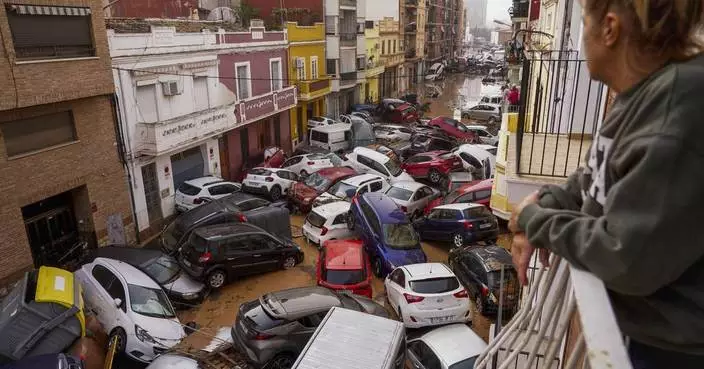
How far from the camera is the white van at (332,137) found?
2620 centimetres

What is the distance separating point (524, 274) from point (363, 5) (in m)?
37.1

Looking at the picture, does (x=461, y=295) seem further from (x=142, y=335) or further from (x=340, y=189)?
(x=340, y=189)

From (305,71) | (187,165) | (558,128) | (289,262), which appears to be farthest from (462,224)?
(305,71)

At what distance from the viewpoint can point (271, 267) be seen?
13430mm

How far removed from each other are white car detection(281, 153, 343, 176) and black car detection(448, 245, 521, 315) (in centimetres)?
982

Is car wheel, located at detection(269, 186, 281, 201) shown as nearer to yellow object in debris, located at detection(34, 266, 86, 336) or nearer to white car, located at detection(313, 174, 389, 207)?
white car, located at detection(313, 174, 389, 207)

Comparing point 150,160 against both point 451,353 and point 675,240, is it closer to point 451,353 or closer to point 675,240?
point 451,353

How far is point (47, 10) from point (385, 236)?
420 inches

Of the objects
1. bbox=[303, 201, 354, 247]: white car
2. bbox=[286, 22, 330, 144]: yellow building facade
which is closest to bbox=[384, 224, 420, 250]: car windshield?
bbox=[303, 201, 354, 247]: white car

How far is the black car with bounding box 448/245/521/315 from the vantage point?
10789 mm

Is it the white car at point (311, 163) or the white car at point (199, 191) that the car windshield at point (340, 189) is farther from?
the white car at point (199, 191)

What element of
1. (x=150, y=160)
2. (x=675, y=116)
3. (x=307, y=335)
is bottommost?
(x=307, y=335)

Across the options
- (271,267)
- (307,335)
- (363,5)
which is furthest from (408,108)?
(307,335)

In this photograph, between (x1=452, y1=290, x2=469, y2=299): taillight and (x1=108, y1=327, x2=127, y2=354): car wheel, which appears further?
(x1=452, y1=290, x2=469, y2=299): taillight
